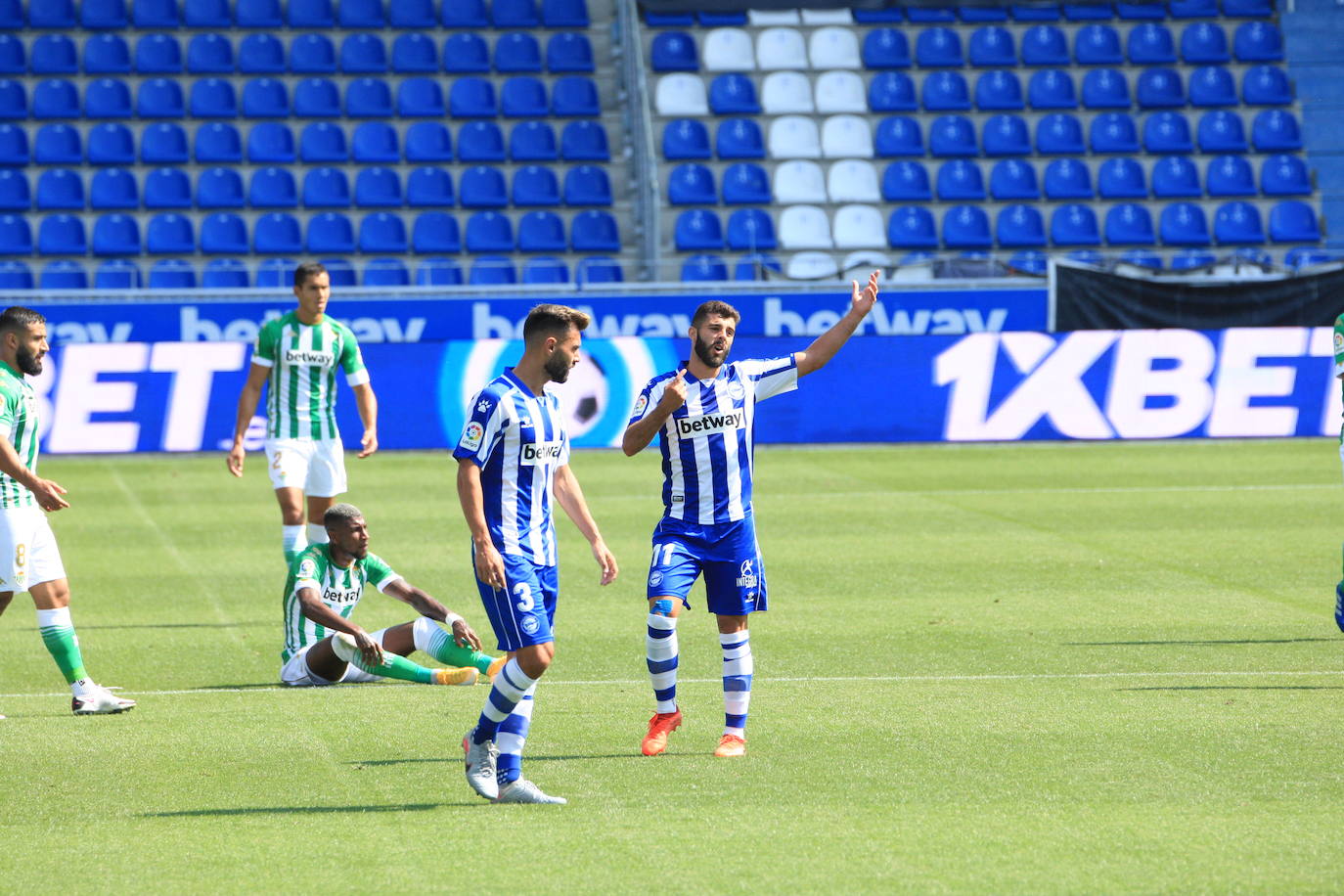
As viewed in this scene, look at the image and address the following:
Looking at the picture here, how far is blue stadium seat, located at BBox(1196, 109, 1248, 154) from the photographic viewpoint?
2938 centimetres

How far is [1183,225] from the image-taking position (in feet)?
92.8

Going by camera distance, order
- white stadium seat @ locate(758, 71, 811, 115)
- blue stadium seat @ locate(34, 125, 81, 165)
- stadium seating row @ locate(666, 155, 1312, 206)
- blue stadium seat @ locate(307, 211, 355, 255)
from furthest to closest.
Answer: white stadium seat @ locate(758, 71, 811, 115)
stadium seating row @ locate(666, 155, 1312, 206)
blue stadium seat @ locate(34, 125, 81, 165)
blue stadium seat @ locate(307, 211, 355, 255)

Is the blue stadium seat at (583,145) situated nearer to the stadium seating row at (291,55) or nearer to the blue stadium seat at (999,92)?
the stadium seating row at (291,55)

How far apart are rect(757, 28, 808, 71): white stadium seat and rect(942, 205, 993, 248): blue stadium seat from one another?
4.11 meters

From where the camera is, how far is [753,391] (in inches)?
303

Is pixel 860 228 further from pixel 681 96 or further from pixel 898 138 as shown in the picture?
pixel 681 96

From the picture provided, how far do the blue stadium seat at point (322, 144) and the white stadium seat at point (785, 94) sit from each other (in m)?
7.31

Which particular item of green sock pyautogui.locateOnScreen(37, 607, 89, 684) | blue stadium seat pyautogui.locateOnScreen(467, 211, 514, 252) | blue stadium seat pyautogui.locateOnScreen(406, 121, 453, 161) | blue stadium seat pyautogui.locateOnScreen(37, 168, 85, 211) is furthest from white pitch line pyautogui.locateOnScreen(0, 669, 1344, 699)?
blue stadium seat pyautogui.locateOnScreen(406, 121, 453, 161)

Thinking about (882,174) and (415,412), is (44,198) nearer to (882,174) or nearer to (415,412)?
(415,412)

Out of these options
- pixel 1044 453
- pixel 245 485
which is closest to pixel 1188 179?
pixel 1044 453

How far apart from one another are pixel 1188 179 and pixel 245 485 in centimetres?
1788

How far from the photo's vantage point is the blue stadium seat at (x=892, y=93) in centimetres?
2922

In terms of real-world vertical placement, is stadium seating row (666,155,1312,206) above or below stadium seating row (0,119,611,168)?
below

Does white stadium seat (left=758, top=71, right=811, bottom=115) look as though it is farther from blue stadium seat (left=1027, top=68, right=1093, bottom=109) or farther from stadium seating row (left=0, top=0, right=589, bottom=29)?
blue stadium seat (left=1027, top=68, right=1093, bottom=109)
